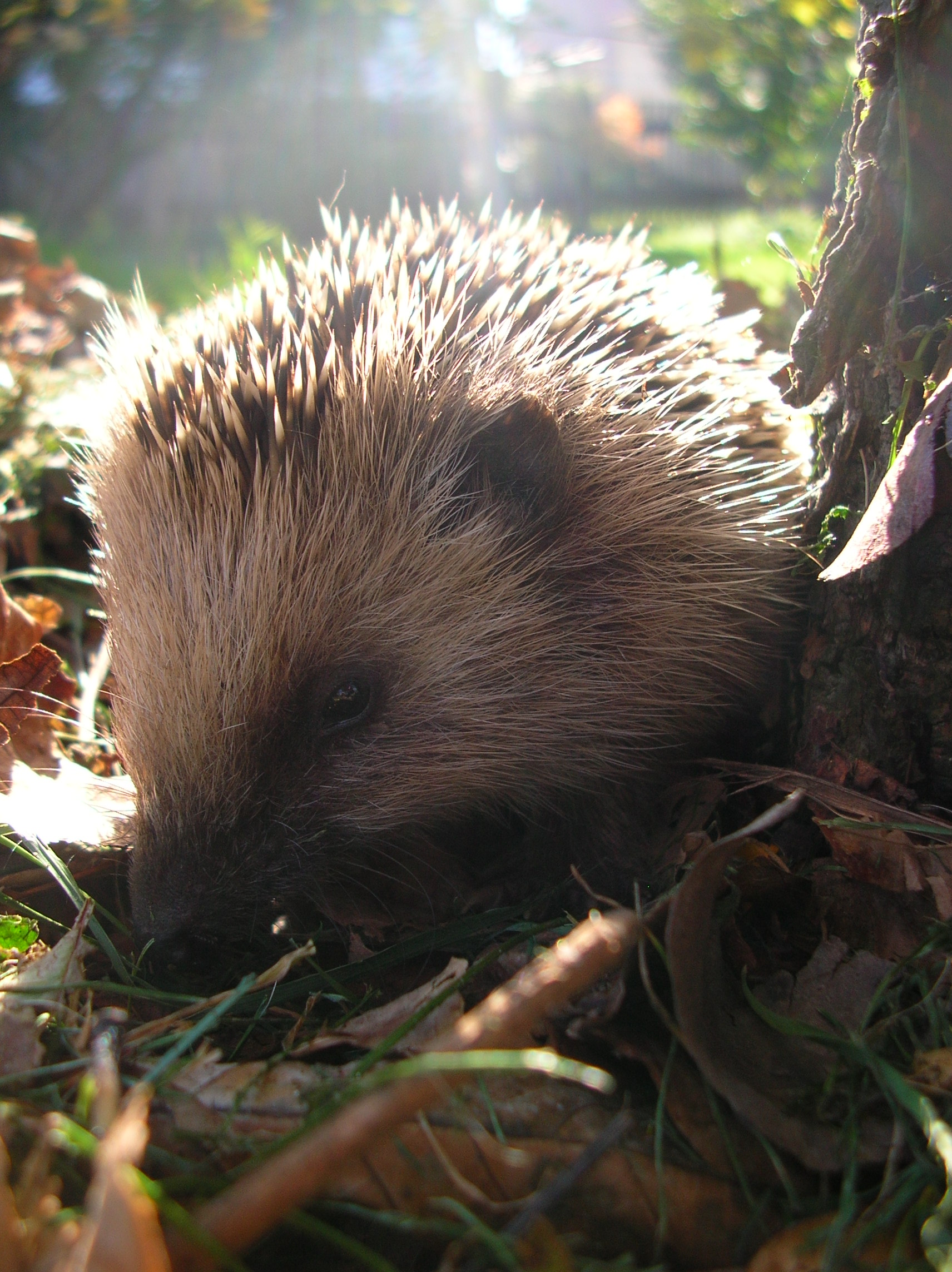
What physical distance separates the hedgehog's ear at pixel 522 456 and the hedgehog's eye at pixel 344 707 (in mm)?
573

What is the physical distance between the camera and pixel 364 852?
7.49 ft

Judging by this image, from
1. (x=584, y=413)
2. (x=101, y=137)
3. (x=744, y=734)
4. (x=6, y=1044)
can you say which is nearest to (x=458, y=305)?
(x=584, y=413)

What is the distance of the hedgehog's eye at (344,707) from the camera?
207cm

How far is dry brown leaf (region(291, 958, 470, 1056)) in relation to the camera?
148 centimetres

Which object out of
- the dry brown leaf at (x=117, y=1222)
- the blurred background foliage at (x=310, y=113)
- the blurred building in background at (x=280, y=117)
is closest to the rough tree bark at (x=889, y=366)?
the dry brown leaf at (x=117, y=1222)

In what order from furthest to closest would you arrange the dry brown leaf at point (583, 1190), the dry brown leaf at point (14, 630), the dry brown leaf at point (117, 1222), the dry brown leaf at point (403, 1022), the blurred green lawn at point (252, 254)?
the blurred green lawn at point (252, 254) → the dry brown leaf at point (14, 630) → the dry brown leaf at point (403, 1022) → the dry brown leaf at point (583, 1190) → the dry brown leaf at point (117, 1222)

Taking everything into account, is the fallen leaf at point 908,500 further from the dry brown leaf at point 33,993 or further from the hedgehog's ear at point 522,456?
the dry brown leaf at point 33,993

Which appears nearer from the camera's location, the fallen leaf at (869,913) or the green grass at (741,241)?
the fallen leaf at (869,913)

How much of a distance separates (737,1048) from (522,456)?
1.31 meters

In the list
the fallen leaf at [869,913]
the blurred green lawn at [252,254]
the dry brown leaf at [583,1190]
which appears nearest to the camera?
the dry brown leaf at [583,1190]

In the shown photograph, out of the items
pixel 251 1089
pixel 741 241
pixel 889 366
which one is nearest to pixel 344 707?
pixel 251 1089

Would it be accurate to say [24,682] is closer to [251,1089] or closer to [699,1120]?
[251,1089]

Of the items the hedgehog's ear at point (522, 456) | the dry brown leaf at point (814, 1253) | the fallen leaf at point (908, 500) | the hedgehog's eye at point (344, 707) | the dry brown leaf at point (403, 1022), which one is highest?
the hedgehog's ear at point (522, 456)

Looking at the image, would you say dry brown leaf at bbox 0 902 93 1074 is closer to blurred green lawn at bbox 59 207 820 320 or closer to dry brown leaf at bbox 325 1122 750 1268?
dry brown leaf at bbox 325 1122 750 1268
